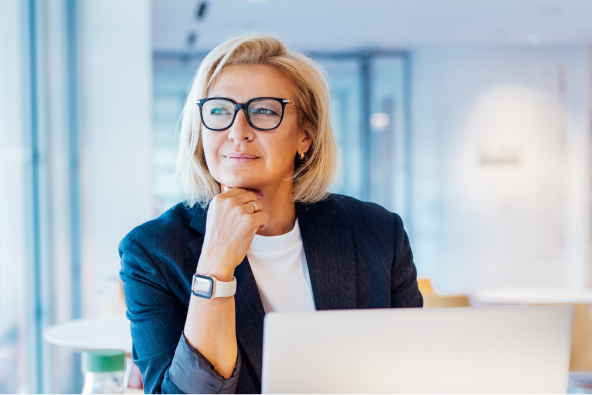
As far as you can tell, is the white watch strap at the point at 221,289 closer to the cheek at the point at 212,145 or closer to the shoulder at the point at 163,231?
the shoulder at the point at 163,231

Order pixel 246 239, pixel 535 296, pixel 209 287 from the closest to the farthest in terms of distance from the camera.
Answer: pixel 209 287
pixel 246 239
pixel 535 296

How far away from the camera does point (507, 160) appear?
7.52 meters

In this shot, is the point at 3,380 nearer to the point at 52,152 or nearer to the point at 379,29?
the point at 52,152

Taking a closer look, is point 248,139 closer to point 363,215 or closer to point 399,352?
point 363,215

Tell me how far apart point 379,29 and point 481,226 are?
2.94 metres

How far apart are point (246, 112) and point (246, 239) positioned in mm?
327

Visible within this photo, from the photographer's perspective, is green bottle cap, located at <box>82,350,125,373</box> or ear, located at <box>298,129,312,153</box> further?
ear, located at <box>298,129,312,153</box>

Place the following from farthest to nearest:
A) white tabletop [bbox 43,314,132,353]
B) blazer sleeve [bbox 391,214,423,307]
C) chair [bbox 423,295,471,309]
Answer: chair [bbox 423,295,471,309] → white tabletop [bbox 43,314,132,353] → blazer sleeve [bbox 391,214,423,307]

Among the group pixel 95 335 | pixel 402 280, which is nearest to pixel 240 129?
pixel 402 280

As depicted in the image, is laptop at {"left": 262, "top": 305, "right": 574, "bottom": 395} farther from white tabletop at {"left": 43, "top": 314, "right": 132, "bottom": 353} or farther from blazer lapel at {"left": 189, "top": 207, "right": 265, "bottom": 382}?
white tabletop at {"left": 43, "top": 314, "right": 132, "bottom": 353}

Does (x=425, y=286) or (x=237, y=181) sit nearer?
(x=237, y=181)

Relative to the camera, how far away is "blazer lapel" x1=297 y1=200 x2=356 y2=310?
60.6 inches

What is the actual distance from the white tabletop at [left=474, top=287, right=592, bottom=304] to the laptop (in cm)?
286

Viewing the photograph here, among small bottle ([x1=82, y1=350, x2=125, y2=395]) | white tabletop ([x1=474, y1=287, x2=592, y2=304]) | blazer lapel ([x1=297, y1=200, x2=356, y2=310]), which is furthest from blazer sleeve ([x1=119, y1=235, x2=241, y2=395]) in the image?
white tabletop ([x1=474, y1=287, x2=592, y2=304])
